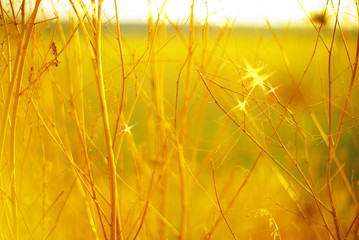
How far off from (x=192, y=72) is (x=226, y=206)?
336 mm

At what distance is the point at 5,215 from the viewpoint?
1004 millimetres

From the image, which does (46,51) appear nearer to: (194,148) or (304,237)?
(194,148)

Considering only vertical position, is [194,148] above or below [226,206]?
above

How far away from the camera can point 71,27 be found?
3.11ft

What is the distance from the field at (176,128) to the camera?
37.3 inches

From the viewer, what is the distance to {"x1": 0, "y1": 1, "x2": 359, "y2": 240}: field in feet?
3.11

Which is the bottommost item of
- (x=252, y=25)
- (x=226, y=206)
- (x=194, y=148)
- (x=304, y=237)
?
(x=304, y=237)

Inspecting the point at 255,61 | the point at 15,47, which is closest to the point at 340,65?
the point at 255,61

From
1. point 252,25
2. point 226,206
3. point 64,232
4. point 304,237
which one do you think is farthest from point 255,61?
point 64,232

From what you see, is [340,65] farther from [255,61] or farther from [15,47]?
[15,47]

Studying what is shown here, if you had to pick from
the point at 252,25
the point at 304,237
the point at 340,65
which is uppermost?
the point at 252,25

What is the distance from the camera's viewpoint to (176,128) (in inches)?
38.2

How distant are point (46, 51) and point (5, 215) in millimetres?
388

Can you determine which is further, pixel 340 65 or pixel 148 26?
pixel 340 65
